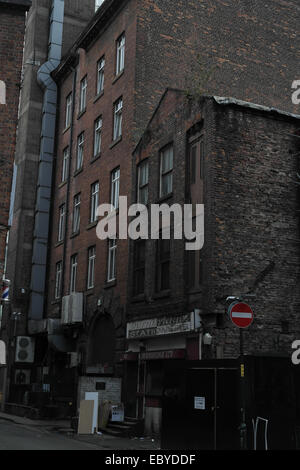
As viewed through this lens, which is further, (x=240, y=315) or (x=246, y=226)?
(x=246, y=226)

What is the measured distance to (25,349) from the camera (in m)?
32.4

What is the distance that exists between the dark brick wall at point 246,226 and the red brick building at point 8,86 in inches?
222

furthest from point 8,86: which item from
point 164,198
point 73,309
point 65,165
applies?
point 65,165

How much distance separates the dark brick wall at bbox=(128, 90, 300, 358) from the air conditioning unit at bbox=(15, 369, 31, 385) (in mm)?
14508

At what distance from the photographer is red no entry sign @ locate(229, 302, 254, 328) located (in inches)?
524

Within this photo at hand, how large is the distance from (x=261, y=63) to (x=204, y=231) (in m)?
13.8

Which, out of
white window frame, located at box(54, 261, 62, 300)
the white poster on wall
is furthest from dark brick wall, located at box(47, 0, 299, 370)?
the white poster on wall

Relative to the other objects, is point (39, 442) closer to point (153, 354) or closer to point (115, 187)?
point (153, 354)

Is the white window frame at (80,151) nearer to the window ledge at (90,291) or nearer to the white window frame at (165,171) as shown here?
the window ledge at (90,291)

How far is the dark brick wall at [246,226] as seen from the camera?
17938 millimetres

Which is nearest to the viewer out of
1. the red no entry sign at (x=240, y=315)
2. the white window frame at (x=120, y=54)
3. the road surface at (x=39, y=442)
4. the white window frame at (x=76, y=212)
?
the red no entry sign at (x=240, y=315)

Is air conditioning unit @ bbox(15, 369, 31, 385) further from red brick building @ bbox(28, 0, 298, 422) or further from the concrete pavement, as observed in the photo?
the concrete pavement

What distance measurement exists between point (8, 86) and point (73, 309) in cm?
1123

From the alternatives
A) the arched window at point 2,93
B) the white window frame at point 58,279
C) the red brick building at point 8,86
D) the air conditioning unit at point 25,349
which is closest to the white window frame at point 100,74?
the white window frame at point 58,279
